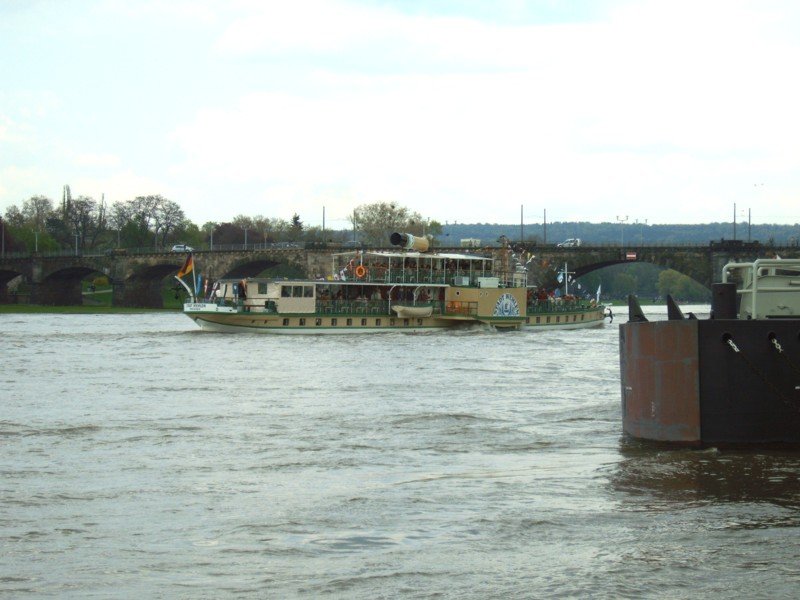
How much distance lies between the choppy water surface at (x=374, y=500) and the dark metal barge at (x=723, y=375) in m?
0.40

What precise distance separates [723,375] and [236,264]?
4861 inches

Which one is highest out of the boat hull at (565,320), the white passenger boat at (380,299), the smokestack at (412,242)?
the smokestack at (412,242)

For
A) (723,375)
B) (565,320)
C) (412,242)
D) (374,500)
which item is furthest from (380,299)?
(374,500)

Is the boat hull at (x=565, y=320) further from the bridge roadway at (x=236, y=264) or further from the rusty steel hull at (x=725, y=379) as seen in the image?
the rusty steel hull at (x=725, y=379)

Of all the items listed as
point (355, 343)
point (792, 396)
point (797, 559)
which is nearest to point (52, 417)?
point (792, 396)

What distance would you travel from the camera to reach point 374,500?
17.4 m

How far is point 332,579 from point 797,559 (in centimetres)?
495

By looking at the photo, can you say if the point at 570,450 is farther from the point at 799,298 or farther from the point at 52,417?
the point at 52,417

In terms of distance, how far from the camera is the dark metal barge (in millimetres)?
19172

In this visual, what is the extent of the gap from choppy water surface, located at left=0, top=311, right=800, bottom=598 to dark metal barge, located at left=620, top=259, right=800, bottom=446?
40 cm

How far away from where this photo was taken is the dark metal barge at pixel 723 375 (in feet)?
62.9

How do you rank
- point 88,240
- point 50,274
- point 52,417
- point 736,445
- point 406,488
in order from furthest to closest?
point 88,240 < point 50,274 < point 52,417 < point 736,445 < point 406,488

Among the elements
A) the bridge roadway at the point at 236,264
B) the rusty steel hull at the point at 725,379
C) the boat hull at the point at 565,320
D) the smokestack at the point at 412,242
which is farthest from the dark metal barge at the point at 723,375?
the bridge roadway at the point at 236,264

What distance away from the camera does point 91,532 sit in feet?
50.5
